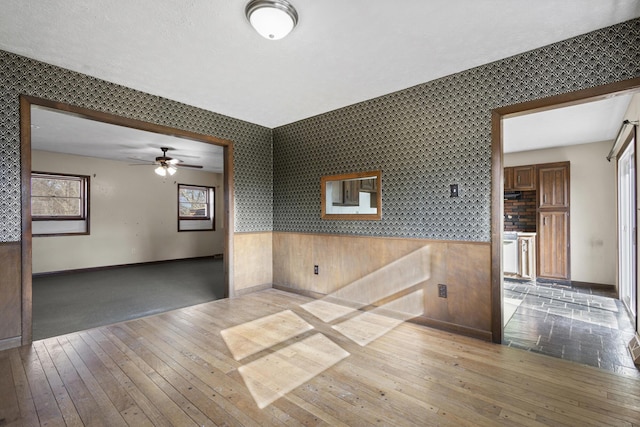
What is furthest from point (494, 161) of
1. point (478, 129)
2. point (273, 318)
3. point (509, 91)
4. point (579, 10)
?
point (273, 318)

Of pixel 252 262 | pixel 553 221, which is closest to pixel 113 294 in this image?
pixel 252 262

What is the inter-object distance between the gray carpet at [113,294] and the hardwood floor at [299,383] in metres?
0.65

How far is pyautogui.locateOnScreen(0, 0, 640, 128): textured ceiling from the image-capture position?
83.5 inches

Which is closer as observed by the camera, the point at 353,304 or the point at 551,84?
the point at 551,84

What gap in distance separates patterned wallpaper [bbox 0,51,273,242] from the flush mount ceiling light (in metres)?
2.05

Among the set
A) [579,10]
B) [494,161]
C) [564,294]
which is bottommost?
[564,294]

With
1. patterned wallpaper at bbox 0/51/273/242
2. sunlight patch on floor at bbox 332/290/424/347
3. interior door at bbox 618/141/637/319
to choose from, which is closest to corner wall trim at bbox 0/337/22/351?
patterned wallpaper at bbox 0/51/273/242

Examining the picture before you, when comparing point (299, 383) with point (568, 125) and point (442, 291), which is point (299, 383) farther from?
point (568, 125)

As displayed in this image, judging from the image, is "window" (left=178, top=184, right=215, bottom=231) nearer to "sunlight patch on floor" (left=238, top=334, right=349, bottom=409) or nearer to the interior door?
"sunlight patch on floor" (left=238, top=334, right=349, bottom=409)

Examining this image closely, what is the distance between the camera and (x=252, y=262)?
15.4ft

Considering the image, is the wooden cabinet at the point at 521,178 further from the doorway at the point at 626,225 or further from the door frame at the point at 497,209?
the door frame at the point at 497,209

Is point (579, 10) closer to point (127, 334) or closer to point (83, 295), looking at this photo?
point (127, 334)

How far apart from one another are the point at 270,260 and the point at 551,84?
404 centimetres

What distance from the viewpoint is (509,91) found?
282cm
